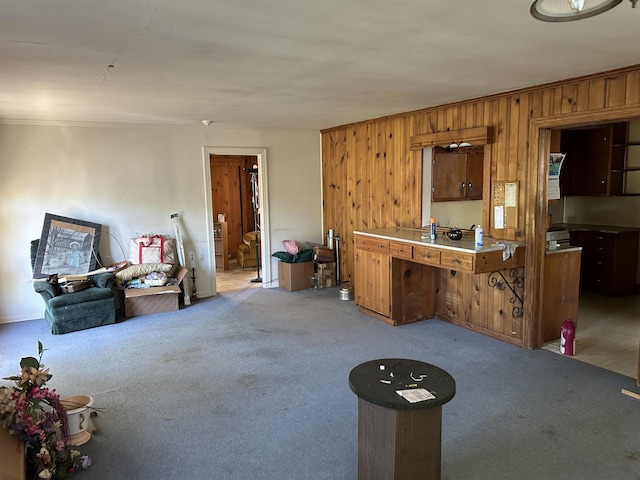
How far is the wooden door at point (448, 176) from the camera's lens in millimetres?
5059

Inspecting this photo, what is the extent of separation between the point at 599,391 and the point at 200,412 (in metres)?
2.82

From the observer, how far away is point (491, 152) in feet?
13.9

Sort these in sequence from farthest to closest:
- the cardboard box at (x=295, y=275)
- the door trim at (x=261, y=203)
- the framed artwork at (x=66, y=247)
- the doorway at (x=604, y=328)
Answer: the cardboard box at (x=295, y=275) → the door trim at (x=261, y=203) → the framed artwork at (x=66, y=247) → the doorway at (x=604, y=328)

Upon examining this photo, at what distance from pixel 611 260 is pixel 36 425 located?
602 cm

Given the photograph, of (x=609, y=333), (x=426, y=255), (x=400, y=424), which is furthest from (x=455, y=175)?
(x=400, y=424)

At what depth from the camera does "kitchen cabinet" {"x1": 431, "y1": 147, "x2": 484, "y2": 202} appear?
5062 mm

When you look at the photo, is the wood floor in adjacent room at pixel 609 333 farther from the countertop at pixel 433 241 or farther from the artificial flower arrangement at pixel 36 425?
the artificial flower arrangement at pixel 36 425

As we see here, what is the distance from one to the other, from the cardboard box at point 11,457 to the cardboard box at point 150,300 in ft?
10.5

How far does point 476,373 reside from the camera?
353cm

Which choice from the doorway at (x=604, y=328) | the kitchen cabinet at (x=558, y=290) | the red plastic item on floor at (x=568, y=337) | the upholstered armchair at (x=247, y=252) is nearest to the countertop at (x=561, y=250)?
the kitchen cabinet at (x=558, y=290)

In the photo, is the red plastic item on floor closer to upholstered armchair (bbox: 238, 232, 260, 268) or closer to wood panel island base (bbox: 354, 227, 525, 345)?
wood panel island base (bbox: 354, 227, 525, 345)

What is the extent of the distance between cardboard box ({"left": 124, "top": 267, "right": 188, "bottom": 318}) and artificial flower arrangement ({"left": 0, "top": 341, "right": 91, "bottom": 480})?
2.94m

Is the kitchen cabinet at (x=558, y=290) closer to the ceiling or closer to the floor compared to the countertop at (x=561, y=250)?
closer to the floor

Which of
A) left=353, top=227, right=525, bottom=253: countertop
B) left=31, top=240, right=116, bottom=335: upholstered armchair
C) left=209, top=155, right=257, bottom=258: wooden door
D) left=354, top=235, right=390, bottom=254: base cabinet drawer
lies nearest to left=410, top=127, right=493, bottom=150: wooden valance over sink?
left=353, top=227, right=525, bottom=253: countertop
